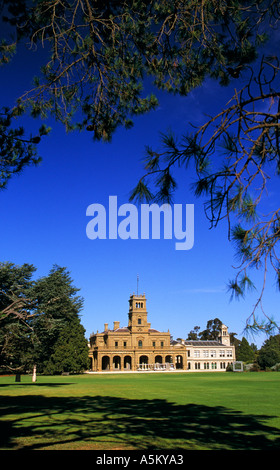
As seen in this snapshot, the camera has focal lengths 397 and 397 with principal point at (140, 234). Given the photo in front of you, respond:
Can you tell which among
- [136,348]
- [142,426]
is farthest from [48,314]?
[136,348]

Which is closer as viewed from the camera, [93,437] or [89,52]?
[89,52]

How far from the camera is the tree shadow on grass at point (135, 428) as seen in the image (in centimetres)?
751

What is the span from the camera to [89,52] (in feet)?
21.1

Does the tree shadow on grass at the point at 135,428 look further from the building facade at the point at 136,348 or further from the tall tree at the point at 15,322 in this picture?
the building facade at the point at 136,348

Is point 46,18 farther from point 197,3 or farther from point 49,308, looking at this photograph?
point 49,308

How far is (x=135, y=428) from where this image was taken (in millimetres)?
9242

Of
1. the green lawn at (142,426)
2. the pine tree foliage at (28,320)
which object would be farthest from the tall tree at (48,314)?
the green lawn at (142,426)

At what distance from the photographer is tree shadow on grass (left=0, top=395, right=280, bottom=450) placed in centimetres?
751

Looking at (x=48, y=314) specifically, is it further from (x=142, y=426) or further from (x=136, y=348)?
(x=136, y=348)

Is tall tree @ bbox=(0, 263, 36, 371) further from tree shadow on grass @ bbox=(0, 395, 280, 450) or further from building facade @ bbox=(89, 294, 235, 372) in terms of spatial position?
building facade @ bbox=(89, 294, 235, 372)

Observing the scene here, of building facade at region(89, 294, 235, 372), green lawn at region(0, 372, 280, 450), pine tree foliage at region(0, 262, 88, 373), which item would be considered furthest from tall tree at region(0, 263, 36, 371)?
building facade at region(89, 294, 235, 372)
